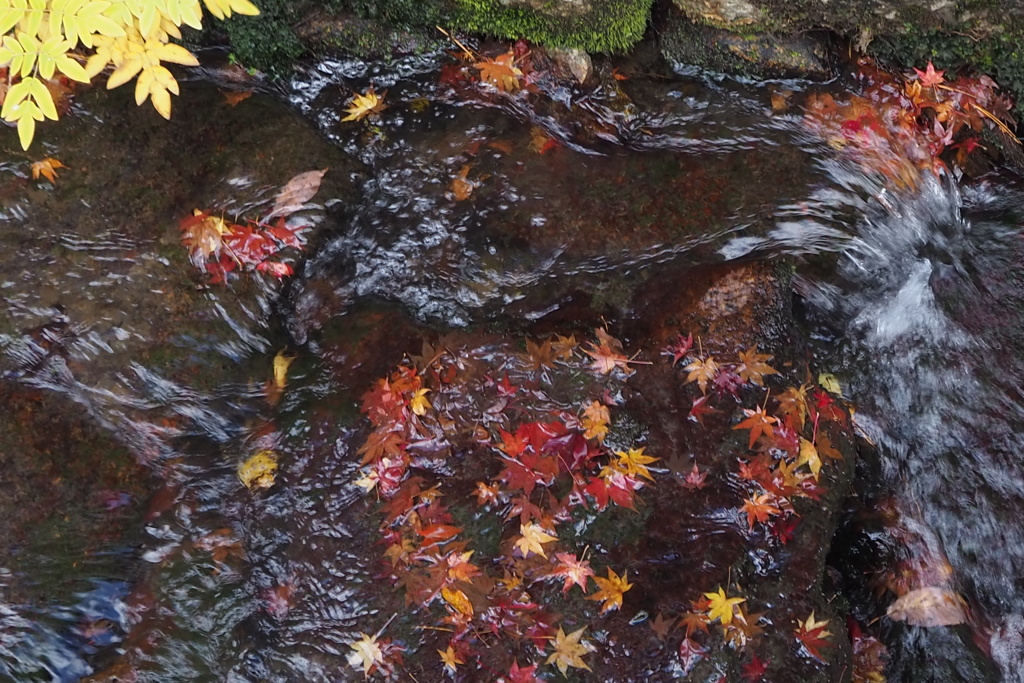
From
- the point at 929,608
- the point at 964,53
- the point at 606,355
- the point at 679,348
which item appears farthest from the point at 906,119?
the point at 929,608

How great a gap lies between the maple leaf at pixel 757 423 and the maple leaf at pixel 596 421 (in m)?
0.75

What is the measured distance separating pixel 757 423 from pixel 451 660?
6.95 feet

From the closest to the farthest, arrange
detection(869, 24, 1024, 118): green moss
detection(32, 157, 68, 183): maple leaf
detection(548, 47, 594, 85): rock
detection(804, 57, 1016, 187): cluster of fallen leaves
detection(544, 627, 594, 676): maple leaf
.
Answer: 1. detection(544, 627, 594, 676): maple leaf
2. detection(869, 24, 1024, 118): green moss
3. detection(804, 57, 1016, 187): cluster of fallen leaves
4. detection(32, 157, 68, 183): maple leaf
5. detection(548, 47, 594, 85): rock

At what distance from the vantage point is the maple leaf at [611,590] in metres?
3.29

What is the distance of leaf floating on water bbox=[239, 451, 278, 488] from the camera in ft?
11.9

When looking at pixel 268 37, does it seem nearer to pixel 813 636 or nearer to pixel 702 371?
pixel 702 371

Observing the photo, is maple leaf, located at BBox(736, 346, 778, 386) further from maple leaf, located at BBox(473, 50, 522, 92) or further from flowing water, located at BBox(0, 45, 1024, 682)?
maple leaf, located at BBox(473, 50, 522, 92)

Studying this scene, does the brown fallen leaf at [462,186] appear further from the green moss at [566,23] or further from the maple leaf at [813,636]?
the maple leaf at [813,636]

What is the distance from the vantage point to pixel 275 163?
3855mm

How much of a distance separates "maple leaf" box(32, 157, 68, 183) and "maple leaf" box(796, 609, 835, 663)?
501 centimetres

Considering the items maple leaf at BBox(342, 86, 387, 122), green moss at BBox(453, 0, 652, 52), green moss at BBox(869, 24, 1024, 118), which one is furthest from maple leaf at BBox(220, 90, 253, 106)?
green moss at BBox(869, 24, 1024, 118)

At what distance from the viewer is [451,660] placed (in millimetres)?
3238

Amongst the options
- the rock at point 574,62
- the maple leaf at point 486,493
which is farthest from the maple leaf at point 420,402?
the rock at point 574,62

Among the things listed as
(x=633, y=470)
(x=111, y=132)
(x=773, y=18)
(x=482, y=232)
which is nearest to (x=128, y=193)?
(x=111, y=132)
